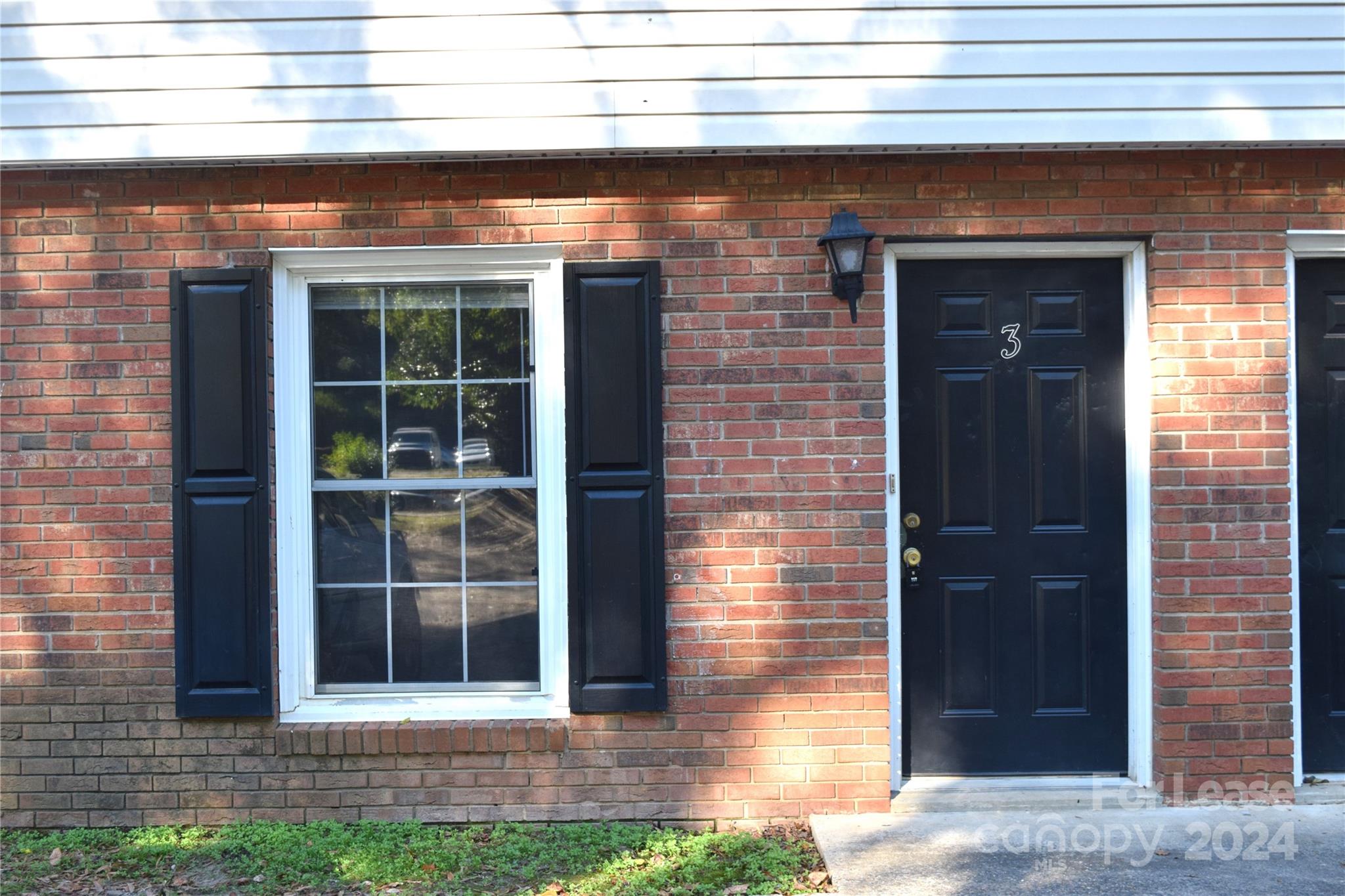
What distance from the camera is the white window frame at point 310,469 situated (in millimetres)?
4262

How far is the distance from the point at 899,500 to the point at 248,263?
2.91 m

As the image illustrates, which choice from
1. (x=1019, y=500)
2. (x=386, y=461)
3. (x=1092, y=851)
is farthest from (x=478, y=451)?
(x=1092, y=851)

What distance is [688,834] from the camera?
4121 mm

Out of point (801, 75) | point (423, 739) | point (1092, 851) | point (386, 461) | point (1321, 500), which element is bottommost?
point (1092, 851)

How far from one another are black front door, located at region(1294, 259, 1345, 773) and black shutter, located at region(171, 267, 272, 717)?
173 inches

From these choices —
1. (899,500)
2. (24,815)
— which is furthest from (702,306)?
(24,815)

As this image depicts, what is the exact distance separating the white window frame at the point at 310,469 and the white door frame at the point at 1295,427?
9.95 feet

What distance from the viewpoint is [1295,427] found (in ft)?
14.0

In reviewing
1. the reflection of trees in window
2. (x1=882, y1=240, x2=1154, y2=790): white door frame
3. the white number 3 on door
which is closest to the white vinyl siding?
(x1=882, y1=240, x2=1154, y2=790): white door frame

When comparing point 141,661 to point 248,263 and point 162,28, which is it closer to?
point 248,263

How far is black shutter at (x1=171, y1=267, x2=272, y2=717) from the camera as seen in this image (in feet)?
13.6

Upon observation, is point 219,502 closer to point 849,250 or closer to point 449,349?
point 449,349

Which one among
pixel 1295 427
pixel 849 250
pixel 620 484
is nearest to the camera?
pixel 849 250

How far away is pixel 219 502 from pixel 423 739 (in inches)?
50.8
